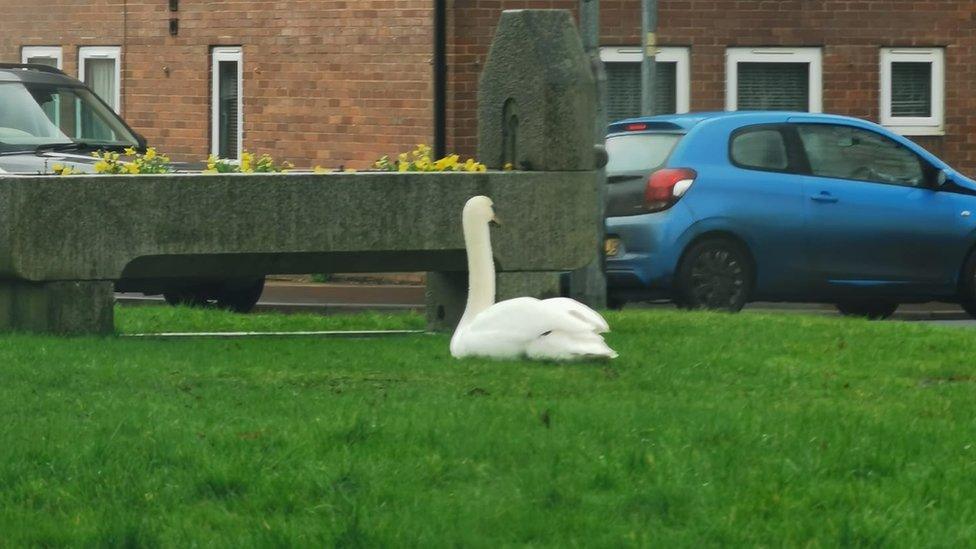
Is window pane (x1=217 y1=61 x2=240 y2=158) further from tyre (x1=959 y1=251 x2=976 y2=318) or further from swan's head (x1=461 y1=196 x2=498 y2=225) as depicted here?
swan's head (x1=461 y1=196 x2=498 y2=225)

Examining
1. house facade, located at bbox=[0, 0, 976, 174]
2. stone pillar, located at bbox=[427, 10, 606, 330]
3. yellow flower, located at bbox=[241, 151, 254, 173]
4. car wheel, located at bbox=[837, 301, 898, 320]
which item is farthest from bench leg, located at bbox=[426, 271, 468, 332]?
house facade, located at bbox=[0, 0, 976, 174]

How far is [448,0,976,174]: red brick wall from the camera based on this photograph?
22.8 metres

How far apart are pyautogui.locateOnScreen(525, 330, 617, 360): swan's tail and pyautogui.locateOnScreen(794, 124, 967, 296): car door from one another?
19.2 feet

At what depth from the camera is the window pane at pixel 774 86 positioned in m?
23.2

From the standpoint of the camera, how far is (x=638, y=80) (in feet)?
76.1

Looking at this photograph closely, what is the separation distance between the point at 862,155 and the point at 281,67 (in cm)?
977

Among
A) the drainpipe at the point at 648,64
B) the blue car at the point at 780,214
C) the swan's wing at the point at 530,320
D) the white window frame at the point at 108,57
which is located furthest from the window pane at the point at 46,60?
the swan's wing at the point at 530,320

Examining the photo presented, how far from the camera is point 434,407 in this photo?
25.9 feet

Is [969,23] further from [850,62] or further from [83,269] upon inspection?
[83,269]

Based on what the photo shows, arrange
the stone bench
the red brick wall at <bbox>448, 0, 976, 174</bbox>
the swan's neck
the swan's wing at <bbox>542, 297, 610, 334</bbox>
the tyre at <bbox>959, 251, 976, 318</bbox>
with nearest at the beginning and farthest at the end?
the swan's wing at <bbox>542, 297, 610, 334</bbox>
the swan's neck
the stone bench
the tyre at <bbox>959, 251, 976, 318</bbox>
the red brick wall at <bbox>448, 0, 976, 174</bbox>

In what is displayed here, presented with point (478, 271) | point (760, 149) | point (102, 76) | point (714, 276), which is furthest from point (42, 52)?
point (478, 271)

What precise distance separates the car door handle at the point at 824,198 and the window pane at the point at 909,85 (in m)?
8.45

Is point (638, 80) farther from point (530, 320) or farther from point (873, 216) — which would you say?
point (530, 320)

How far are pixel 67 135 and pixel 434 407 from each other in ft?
29.8
